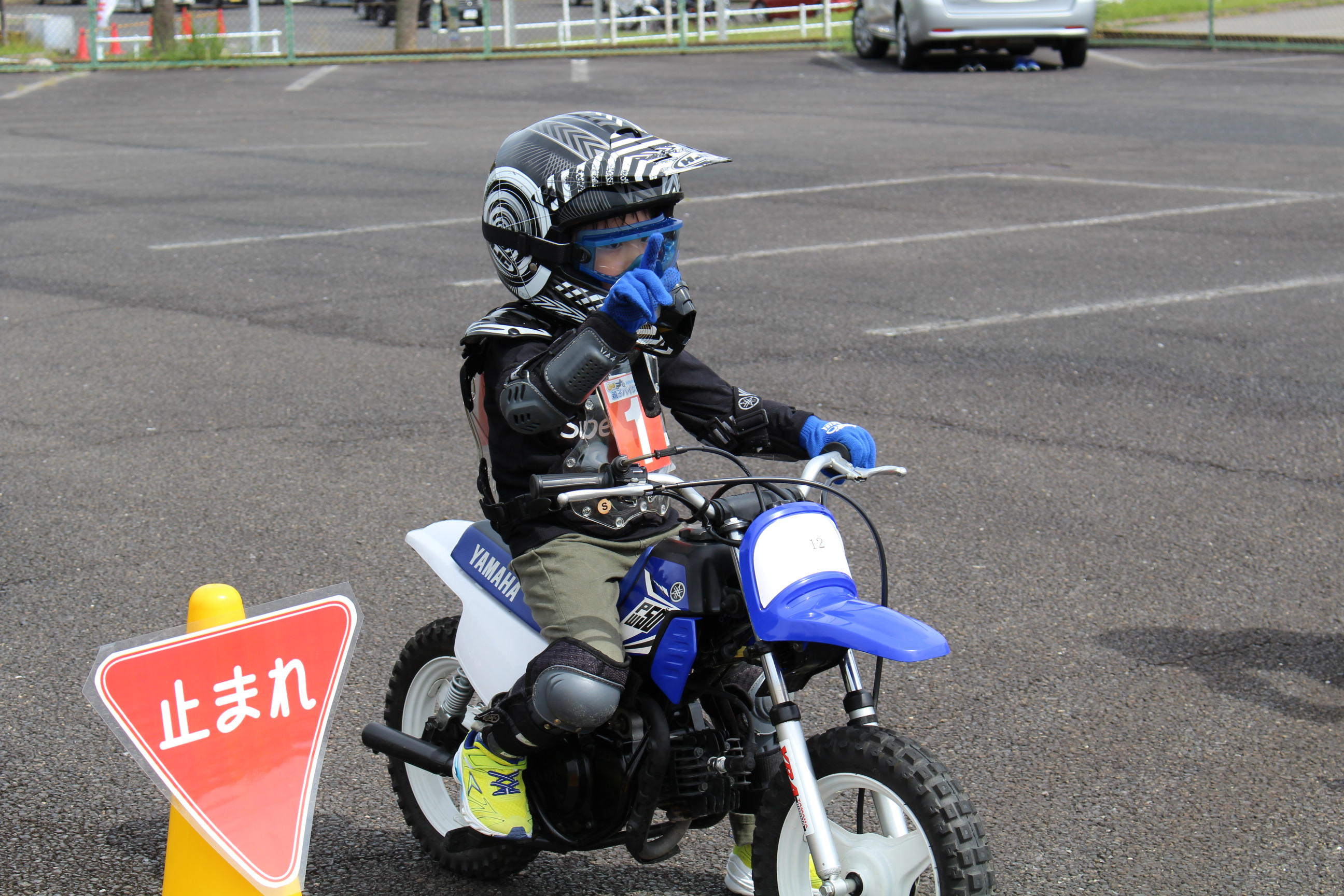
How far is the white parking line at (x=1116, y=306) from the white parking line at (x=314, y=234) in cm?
441

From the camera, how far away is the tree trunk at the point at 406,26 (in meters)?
26.0

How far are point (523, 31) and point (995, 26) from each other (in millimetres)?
11308

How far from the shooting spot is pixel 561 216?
10.0 feet

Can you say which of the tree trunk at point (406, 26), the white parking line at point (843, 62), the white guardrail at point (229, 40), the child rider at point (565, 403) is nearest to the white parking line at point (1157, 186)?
the white parking line at point (843, 62)

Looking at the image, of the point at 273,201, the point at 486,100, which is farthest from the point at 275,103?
the point at 273,201

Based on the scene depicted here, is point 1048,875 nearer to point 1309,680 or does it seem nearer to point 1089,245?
point 1309,680

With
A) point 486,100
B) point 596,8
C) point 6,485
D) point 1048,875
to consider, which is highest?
→ point 596,8

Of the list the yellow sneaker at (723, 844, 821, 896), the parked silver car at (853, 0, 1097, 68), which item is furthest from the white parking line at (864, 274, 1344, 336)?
the parked silver car at (853, 0, 1097, 68)

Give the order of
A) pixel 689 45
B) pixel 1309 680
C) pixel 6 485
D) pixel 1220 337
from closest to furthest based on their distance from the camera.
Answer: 1. pixel 1309 680
2. pixel 6 485
3. pixel 1220 337
4. pixel 689 45

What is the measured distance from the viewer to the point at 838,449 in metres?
A: 3.24

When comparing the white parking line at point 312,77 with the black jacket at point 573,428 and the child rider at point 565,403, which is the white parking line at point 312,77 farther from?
the child rider at point 565,403

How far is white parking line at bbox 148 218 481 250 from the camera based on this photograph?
10852mm

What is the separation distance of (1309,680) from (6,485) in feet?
15.7

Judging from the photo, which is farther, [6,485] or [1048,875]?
[6,485]
